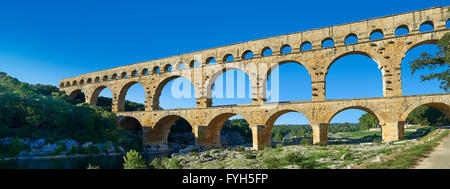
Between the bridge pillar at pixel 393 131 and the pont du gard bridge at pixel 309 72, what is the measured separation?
58 mm

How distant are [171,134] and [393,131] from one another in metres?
27.7

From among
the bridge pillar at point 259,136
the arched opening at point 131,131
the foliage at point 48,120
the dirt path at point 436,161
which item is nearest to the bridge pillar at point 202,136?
the bridge pillar at point 259,136

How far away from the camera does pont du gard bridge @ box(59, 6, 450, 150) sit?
688 inches

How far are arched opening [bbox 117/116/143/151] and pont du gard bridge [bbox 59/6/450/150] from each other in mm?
987

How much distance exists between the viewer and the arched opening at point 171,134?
92.0ft

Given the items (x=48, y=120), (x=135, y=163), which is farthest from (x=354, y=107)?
(x=48, y=120)

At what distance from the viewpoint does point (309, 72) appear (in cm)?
2075

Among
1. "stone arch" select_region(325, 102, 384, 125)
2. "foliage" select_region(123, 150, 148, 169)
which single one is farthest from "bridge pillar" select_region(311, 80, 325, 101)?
"foliage" select_region(123, 150, 148, 169)

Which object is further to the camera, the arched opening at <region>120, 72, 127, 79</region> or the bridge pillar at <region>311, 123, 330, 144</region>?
the arched opening at <region>120, 72, 127, 79</region>

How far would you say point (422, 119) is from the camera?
3209cm

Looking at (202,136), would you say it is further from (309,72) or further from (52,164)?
(52,164)

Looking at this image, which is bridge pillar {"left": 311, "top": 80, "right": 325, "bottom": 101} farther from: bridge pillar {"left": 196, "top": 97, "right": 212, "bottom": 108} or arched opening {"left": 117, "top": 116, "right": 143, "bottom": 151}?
arched opening {"left": 117, "top": 116, "right": 143, "bottom": 151}

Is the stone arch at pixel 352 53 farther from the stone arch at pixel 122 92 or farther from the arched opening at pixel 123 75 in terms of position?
the arched opening at pixel 123 75
